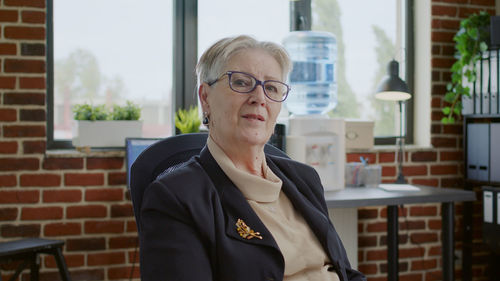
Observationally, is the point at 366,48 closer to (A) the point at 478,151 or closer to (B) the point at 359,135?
(B) the point at 359,135

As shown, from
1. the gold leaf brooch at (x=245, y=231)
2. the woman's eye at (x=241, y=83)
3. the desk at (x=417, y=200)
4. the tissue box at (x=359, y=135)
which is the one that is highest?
the woman's eye at (x=241, y=83)

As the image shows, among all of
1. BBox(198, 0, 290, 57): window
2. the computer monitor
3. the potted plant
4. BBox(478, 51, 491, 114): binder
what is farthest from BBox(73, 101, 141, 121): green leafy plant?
BBox(478, 51, 491, 114): binder

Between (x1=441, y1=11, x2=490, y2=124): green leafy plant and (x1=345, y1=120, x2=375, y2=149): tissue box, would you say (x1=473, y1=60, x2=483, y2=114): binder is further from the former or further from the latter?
(x1=345, y1=120, x2=375, y2=149): tissue box

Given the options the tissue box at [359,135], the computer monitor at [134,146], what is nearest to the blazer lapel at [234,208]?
the computer monitor at [134,146]

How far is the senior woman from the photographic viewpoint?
1067 millimetres

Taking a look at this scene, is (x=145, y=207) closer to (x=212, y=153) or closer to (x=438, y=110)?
(x=212, y=153)

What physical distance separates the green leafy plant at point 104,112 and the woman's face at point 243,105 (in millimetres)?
1589

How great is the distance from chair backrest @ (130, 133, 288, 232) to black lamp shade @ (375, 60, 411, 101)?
1.58 meters

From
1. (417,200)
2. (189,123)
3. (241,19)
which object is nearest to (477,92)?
(417,200)

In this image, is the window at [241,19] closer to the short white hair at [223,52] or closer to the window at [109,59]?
the window at [109,59]

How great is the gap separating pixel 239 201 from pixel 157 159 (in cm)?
27

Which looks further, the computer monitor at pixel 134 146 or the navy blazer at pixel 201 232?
the computer monitor at pixel 134 146

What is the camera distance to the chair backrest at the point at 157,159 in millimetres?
1284

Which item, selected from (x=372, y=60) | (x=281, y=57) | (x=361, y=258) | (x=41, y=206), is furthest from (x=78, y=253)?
(x=372, y=60)
